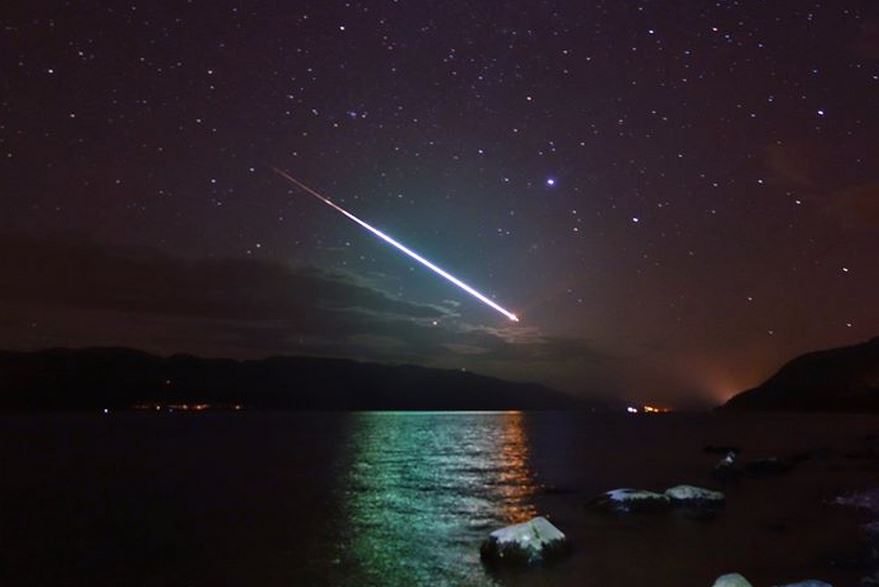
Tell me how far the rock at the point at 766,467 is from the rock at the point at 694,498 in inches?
747

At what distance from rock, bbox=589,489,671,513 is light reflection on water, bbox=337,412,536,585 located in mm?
4170

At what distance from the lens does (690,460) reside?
228 feet

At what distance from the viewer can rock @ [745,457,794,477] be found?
54.1 m

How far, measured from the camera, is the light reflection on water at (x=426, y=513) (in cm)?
2523

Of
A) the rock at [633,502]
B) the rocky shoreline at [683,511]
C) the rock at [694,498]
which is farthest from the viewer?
the rock at [694,498]

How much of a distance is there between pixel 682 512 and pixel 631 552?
10217mm

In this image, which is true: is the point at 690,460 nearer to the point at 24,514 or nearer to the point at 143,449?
the point at 24,514

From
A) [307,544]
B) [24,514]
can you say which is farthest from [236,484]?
[307,544]

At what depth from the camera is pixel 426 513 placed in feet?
127

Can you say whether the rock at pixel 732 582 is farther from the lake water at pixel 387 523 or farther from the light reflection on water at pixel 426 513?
the light reflection on water at pixel 426 513

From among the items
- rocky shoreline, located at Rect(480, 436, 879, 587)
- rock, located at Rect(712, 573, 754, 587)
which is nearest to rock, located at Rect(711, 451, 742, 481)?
rocky shoreline, located at Rect(480, 436, 879, 587)

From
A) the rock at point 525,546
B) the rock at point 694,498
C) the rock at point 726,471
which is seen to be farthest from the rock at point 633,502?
the rock at point 726,471

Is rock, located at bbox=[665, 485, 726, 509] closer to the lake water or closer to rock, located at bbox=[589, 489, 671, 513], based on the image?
rock, located at bbox=[589, 489, 671, 513]

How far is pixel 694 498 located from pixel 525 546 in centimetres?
1660
